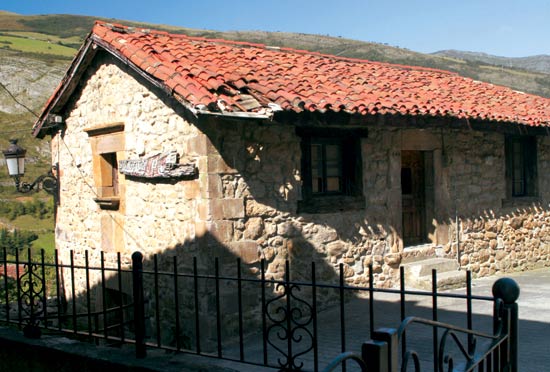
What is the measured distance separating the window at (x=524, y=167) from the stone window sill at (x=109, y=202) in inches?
276

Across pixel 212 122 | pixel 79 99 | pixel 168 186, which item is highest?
pixel 79 99

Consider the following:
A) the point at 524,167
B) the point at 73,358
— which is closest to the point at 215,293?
the point at 73,358

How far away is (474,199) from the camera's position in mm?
9547

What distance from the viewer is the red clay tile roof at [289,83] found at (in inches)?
260

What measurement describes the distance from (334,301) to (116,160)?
3874 millimetres

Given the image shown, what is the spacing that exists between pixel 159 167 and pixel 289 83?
6.55 ft

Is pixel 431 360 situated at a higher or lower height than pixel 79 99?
lower

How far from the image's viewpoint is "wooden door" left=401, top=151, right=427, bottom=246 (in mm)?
9312

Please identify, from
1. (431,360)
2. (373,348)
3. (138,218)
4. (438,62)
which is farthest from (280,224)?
(438,62)

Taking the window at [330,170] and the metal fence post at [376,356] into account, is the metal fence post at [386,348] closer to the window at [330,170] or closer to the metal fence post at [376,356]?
the metal fence post at [376,356]

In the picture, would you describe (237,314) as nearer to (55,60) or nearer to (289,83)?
(289,83)

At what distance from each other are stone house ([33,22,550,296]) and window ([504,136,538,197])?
0.04m

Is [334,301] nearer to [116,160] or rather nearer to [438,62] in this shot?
[116,160]

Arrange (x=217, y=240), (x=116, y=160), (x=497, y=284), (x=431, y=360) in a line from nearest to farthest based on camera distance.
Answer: (x=497, y=284)
(x=431, y=360)
(x=217, y=240)
(x=116, y=160)
